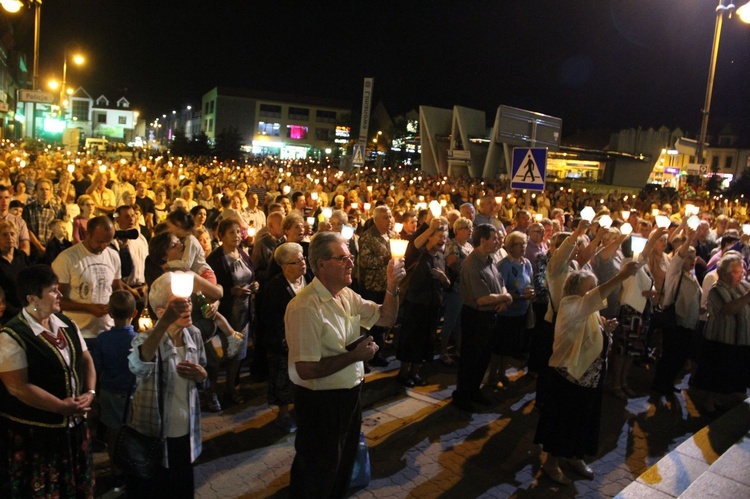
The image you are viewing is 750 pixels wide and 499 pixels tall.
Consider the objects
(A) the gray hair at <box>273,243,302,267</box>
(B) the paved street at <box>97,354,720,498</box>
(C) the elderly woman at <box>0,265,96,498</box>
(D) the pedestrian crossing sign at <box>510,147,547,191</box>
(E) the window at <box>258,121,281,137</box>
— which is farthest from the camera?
(E) the window at <box>258,121,281,137</box>

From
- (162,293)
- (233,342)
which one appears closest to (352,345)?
(162,293)

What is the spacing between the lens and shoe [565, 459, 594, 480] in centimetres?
483

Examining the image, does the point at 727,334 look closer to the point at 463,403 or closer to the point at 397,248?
the point at 463,403

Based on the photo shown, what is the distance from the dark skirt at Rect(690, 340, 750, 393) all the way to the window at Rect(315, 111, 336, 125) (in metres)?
88.1

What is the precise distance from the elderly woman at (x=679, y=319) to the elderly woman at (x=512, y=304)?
175cm

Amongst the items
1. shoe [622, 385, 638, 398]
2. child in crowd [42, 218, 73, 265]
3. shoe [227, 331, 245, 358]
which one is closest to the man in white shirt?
shoe [227, 331, 245, 358]

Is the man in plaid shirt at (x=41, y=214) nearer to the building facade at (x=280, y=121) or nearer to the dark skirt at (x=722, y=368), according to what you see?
the dark skirt at (x=722, y=368)

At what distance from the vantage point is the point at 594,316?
4715mm

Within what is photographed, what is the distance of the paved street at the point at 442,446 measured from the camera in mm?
4496

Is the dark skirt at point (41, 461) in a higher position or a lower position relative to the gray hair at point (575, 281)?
lower

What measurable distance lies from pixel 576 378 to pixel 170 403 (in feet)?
9.65

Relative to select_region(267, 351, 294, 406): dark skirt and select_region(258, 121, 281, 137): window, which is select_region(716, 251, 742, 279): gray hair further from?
select_region(258, 121, 281, 137): window

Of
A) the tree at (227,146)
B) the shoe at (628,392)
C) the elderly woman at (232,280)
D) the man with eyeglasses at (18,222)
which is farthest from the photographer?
the tree at (227,146)

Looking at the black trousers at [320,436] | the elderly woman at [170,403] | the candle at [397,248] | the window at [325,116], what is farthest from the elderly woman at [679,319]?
the window at [325,116]
